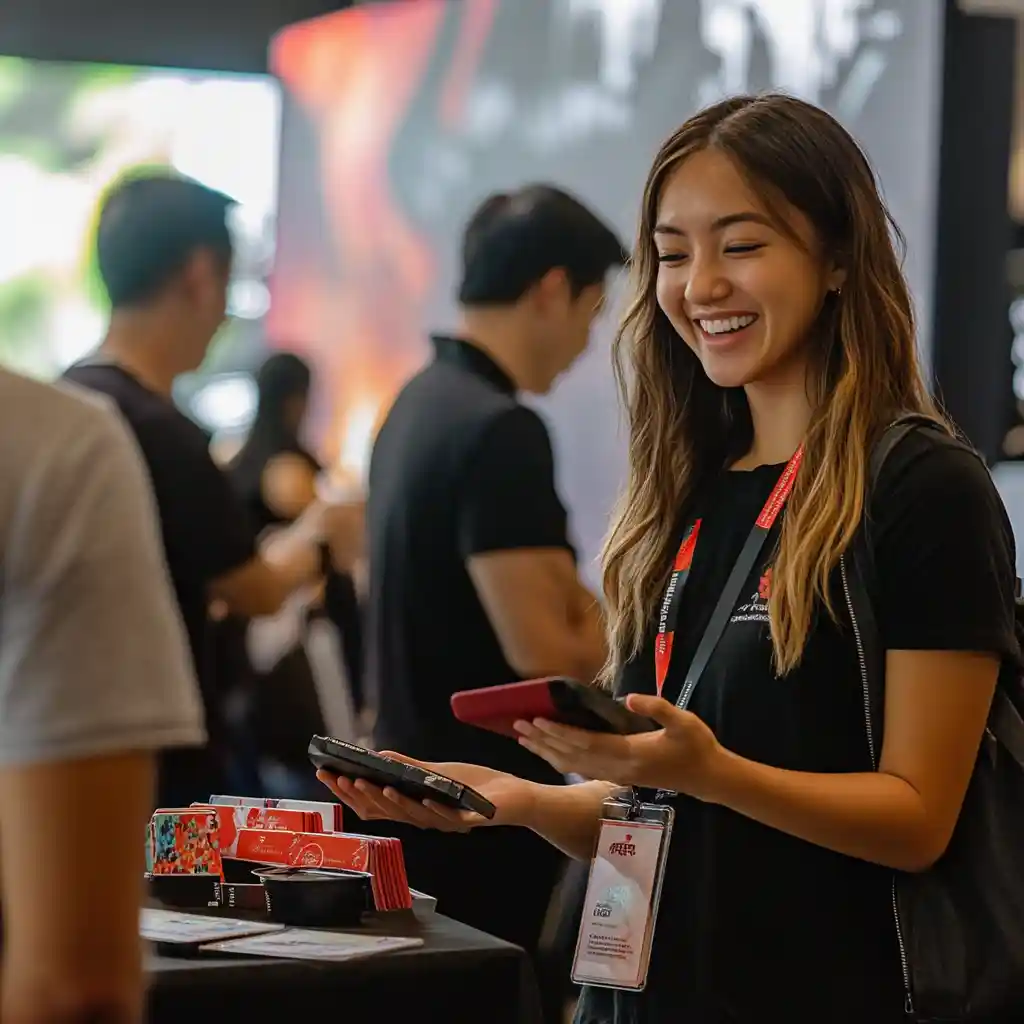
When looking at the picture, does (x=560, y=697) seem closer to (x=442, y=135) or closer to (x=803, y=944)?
(x=803, y=944)

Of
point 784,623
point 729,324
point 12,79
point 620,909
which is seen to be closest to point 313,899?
point 620,909

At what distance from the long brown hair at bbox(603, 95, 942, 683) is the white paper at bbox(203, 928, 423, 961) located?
384 mm

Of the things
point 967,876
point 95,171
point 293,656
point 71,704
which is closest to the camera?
point 71,704

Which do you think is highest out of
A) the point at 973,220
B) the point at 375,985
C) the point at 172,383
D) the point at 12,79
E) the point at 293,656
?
the point at 12,79

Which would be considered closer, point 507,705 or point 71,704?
point 71,704

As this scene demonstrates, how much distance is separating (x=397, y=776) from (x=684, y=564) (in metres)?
0.36

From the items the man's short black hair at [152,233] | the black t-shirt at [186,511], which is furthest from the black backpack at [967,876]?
the man's short black hair at [152,233]

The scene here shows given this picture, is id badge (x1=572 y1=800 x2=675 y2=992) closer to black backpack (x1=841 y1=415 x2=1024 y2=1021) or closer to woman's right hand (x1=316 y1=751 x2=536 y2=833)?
woman's right hand (x1=316 y1=751 x2=536 y2=833)

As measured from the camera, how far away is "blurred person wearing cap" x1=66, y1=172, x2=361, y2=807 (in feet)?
9.77

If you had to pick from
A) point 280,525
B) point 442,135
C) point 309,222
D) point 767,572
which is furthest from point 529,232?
point 309,222

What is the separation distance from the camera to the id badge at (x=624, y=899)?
1781 millimetres

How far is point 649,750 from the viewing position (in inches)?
64.2

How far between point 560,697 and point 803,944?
364mm

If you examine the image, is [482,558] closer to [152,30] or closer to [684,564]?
[684,564]
